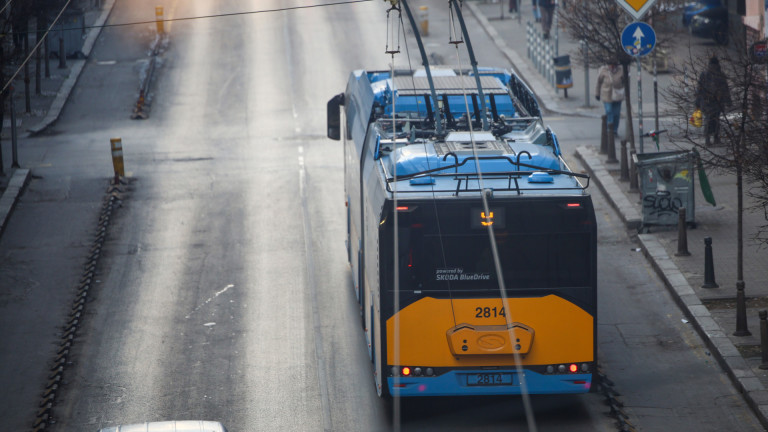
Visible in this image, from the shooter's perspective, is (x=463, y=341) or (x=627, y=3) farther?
(x=627, y=3)

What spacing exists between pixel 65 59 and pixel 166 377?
24.6m

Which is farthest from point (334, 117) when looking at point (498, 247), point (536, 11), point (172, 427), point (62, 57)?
point (536, 11)

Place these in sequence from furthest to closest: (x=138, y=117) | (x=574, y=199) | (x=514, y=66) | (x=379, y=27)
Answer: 1. (x=379, y=27)
2. (x=514, y=66)
3. (x=138, y=117)
4. (x=574, y=199)

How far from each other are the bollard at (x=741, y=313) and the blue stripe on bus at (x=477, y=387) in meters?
3.38

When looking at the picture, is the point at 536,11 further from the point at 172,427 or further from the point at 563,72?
the point at 172,427

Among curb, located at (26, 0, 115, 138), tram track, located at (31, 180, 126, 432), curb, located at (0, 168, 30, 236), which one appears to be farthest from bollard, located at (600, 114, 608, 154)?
curb, located at (0, 168, 30, 236)

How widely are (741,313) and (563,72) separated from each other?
56.5 feet

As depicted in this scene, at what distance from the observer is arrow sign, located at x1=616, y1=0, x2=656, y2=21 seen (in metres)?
19.8

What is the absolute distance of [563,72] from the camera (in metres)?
31.3

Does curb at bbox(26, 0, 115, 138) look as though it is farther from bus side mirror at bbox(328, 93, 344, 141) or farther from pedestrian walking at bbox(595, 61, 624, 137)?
pedestrian walking at bbox(595, 61, 624, 137)

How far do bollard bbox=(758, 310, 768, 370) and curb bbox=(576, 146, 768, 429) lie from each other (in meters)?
0.19

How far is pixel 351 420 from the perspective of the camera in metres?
13.1

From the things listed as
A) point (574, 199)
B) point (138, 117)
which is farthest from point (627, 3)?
point (138, 117)

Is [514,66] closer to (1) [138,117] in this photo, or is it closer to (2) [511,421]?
(1) [138,117]
